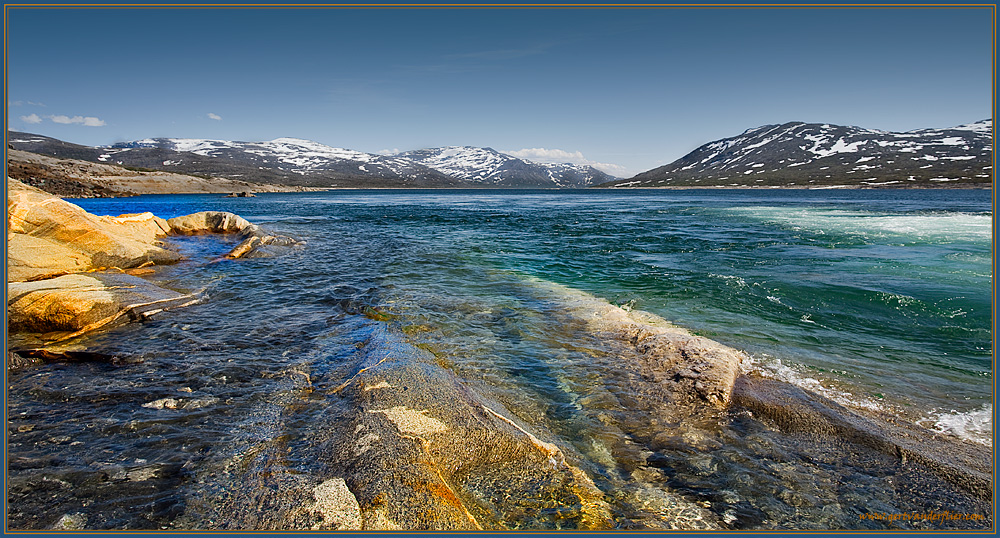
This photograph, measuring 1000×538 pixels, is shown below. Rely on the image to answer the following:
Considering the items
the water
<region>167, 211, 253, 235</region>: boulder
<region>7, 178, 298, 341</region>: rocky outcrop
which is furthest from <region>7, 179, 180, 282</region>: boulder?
<region>167, 211, 253, 235</region>: boulder

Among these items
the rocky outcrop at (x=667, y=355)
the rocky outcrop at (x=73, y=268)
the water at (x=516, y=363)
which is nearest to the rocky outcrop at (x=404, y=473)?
the water at (x=516, y=363)

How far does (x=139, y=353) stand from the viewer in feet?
27.2

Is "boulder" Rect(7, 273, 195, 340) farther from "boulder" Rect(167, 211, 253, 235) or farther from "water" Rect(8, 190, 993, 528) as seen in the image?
"boulder" Rect(167, 211, 253, 235)

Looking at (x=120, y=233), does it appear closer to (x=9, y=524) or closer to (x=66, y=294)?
(x=66, y=294)

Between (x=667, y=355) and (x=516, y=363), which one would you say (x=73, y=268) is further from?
(x=667, y=355)

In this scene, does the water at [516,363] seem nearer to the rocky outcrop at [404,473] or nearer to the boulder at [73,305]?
the rocky outcrop at [404,473]

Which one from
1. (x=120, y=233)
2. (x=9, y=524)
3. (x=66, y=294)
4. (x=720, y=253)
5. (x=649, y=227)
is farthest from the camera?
(x=649, y=227)

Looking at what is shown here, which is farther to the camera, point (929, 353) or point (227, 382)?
point (929, 353)

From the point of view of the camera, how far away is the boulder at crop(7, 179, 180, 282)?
12.4 metres

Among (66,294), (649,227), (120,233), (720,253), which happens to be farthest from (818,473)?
(649,227)

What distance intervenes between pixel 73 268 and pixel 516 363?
47.5 ft

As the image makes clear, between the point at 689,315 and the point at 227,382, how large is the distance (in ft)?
38.3

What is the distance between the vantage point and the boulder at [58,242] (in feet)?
40.8

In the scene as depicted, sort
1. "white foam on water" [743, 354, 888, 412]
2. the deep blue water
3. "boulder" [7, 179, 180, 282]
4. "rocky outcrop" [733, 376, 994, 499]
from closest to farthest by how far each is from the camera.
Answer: "rocky outcrop" [733, 376, 994, 499]
"white foam on water" [743, 354, 888, 412]
the deep blue water
"boulder" [7, 179, 180, 282]
